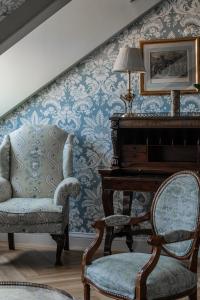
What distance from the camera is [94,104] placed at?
4.25 m

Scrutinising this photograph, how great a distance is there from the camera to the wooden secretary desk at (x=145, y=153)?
361 cm

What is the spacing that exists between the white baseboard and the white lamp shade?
1.43 meters

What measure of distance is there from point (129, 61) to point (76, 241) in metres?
1.65

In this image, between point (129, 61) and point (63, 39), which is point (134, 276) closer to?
point (129, 61)

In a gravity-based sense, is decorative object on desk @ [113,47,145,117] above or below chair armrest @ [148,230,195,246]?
above

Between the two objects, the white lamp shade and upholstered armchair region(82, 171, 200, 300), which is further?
the white lamp shade

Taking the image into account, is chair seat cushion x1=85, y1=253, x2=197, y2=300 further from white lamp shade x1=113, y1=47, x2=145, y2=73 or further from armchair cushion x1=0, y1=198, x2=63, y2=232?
white lamp shade x1=113, y1=47, x2=145, y2=73

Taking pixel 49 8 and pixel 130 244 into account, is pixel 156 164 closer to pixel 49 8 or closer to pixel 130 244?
pixel 130 244

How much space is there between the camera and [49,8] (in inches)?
137

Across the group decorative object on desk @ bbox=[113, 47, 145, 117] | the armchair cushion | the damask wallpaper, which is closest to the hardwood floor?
the armchair cushion

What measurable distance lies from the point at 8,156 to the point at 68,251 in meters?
0.96

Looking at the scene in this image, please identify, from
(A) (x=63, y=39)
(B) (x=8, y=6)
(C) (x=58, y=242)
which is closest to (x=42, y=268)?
(C) (x=58, y=242)

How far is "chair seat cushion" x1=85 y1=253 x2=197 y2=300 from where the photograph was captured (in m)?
2.22

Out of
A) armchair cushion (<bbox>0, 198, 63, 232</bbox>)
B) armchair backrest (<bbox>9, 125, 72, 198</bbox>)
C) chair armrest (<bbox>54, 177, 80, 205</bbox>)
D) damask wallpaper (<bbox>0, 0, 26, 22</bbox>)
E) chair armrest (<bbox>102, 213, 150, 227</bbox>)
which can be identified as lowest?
armchair cushion (<bbox>0, 198, 63, 232</bbox>)
